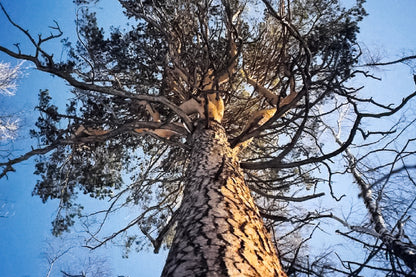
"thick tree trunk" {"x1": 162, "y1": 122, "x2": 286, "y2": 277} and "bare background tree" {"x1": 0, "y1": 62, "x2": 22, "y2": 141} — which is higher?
"bare background tree" {"x1": 0, "y1": 62, "x2": 22, "y2": 141}

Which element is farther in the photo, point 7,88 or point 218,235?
point 7,88

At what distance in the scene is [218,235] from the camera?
4.69ft

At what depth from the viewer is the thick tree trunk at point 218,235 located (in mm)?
1192

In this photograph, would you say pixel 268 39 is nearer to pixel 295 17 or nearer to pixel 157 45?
pixel 295 17

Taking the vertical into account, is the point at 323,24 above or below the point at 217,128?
above

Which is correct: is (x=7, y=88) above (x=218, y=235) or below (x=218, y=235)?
above

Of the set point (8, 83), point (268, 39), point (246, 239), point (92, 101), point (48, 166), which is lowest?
point (246, 239)

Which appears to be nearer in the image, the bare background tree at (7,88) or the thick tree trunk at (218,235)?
the thick tree trunk at (218,235)

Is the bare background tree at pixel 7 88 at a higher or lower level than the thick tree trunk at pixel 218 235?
higher

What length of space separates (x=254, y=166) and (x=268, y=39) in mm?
4309

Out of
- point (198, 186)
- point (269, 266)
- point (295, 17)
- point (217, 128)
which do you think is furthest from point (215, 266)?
point (295, 17)

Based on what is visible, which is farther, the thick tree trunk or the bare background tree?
the bare background tree

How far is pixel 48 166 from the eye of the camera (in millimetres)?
5500

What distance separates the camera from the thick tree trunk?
1.19 meters
